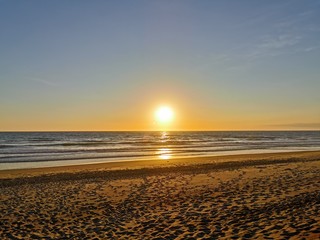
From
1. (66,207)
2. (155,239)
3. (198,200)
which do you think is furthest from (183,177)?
(155,239)

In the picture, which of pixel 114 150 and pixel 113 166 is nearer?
pixel 113 166

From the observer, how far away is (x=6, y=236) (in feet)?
32.6

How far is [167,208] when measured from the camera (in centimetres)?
1254

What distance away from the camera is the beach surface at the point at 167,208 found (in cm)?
959

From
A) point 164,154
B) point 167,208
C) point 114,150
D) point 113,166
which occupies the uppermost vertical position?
point 167,208

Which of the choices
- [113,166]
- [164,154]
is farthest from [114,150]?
[113,166]

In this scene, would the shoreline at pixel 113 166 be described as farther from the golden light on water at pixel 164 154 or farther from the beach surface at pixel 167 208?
the golden light on water at pixel 164 154

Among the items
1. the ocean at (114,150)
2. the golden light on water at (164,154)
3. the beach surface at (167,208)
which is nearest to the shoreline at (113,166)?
the ocean at (114,150)

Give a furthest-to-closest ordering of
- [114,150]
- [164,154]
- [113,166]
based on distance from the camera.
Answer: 1. [114,150]
2. [164,154]
3. [113,166]

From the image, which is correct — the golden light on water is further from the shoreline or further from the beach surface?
the beach surface

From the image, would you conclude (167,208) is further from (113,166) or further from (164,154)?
(164,154)

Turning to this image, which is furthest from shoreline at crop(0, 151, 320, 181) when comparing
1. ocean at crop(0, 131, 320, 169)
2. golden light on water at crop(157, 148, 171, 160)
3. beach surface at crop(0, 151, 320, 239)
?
golden light on water at crop(157, 148, 171, 160)

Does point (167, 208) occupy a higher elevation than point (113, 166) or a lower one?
higher

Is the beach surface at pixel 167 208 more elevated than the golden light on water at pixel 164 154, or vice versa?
the beach surface at pixel 167 208
